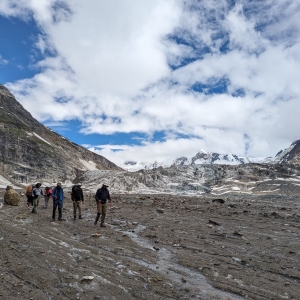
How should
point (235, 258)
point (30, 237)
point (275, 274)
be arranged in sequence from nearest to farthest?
point (275, 274)
point (235, 258)
point (30, 237)

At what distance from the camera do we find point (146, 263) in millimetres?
10578

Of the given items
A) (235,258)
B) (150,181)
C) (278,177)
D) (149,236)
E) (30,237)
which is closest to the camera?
(235,258)

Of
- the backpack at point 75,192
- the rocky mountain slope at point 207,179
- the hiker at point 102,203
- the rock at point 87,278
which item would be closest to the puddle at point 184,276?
the rock at point 87,278

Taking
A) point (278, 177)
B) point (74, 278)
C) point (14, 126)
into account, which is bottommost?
point (74, 278)

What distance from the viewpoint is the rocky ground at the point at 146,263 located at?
26.1 ft

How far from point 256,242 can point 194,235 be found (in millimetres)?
3103

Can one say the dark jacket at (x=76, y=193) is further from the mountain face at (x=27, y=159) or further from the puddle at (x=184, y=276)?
the mountain face at (x=27, y=159)

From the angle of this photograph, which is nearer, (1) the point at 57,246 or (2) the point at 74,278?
(2) the point at 74,278

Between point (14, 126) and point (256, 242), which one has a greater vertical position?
point (14, 126)

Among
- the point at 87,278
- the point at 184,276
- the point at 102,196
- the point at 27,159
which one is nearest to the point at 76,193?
the point at 102,196

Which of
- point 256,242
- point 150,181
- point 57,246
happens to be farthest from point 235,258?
point 150,181

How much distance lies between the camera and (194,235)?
15.8 metres

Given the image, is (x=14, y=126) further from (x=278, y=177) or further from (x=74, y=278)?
(x=74, y=278)

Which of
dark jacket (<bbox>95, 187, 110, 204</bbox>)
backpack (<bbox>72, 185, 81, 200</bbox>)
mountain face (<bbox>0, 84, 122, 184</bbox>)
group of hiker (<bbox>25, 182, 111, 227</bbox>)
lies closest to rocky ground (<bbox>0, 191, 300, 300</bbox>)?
group of hiker (<bbox>25, 182, 111, 227</bbox>)
